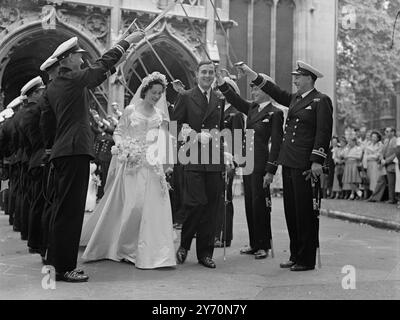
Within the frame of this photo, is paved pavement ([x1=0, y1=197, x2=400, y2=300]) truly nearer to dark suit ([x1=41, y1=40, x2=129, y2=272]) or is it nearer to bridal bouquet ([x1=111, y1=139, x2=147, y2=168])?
dark suit ([x1=41, y1=40, x2=129, y2=272])

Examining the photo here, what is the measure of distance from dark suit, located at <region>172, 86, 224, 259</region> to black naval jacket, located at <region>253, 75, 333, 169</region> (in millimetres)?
757

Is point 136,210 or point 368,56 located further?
point 368,56

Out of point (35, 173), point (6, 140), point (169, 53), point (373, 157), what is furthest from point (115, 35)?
point (35, 173)

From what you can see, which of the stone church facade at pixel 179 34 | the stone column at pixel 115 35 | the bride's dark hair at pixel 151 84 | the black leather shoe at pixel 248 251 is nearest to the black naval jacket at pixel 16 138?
the bride's dark hair at pixel 151 84

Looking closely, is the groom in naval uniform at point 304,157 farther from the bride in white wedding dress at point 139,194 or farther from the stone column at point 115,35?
the stone column at point 115,35

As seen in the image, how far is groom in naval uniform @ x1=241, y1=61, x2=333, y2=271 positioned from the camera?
19.5ft

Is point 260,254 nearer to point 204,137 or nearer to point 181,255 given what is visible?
point 181,255

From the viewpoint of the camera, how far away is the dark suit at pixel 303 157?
595 cm

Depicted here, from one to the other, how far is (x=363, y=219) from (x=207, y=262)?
6.01 metres

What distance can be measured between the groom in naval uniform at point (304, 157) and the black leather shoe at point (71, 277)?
2118mm

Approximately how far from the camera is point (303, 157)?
19.9 feet

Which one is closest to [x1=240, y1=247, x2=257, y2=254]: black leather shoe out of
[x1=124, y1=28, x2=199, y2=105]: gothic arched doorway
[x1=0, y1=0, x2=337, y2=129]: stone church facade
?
[x1=0, y1=0, x2=337, y2=129]: stone church facade

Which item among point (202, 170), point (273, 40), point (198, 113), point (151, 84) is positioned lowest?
point (202, 170)
